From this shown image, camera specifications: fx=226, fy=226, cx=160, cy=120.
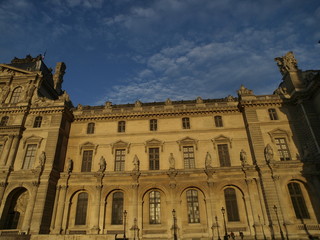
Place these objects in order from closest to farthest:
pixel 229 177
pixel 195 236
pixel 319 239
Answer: pixel 319 239 < pixel 195 236 < pixel 229 177

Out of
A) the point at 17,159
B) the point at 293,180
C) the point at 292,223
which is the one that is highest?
the point at 17,159

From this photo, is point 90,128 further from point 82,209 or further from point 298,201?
point 298,201

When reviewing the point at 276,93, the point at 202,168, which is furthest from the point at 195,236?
the point at 276,93

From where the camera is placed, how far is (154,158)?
31.2m

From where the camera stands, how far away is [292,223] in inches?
960

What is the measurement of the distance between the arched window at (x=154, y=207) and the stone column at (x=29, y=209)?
13.7 meters

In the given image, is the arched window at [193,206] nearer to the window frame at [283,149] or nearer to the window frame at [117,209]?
the window frame at [117,209]

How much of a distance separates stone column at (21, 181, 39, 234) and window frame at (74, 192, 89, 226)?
509cm

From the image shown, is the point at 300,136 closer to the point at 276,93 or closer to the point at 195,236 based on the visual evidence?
the point at 276,93

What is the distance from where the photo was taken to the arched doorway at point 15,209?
1053 inches

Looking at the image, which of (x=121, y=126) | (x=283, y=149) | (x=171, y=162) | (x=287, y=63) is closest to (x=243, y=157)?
(x=283, y=149)

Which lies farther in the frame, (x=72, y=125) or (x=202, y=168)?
(x=72, y=125)

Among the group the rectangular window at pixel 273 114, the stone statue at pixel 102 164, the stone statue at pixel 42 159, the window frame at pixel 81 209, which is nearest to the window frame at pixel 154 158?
the stone statue at pixel 102 164

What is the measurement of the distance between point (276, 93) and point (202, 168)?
644 inches
